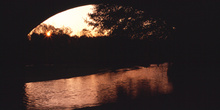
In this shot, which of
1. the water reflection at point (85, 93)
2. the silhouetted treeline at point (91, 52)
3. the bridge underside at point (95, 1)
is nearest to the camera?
the bridge underside at point (95, 1)

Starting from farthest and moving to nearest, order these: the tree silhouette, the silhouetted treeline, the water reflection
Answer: the silhouetted treeline → the tree silhouette → the water reflection

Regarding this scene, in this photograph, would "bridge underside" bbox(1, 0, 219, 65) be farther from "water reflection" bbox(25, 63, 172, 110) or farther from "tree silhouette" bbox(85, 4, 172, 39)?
"tree silhouette" bbox(85, 4, 172, 39)

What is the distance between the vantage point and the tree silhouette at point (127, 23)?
1452cm

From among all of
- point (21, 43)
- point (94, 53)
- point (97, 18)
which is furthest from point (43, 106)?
point (94, 53)

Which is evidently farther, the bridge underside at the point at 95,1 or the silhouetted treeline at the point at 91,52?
the silhouetted treeline at the point at 91,52

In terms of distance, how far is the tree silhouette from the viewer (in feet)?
47.6

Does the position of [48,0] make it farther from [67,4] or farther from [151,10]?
[151,10]

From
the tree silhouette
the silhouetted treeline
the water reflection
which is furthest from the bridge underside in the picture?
the silhouetted treeline

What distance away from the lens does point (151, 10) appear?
6.07 metres

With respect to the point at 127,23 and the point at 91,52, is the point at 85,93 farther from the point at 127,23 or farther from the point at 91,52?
the point at 91,52

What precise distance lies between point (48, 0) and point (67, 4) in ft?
1.91

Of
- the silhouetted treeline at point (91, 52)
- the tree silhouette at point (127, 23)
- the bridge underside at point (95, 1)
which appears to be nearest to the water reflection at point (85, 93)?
the bridge underside at point (95, 1)

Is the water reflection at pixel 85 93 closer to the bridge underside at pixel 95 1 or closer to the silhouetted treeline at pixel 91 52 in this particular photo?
the bridge underside at pixel 95 1

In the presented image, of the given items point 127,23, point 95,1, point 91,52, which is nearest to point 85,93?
point 95,1
